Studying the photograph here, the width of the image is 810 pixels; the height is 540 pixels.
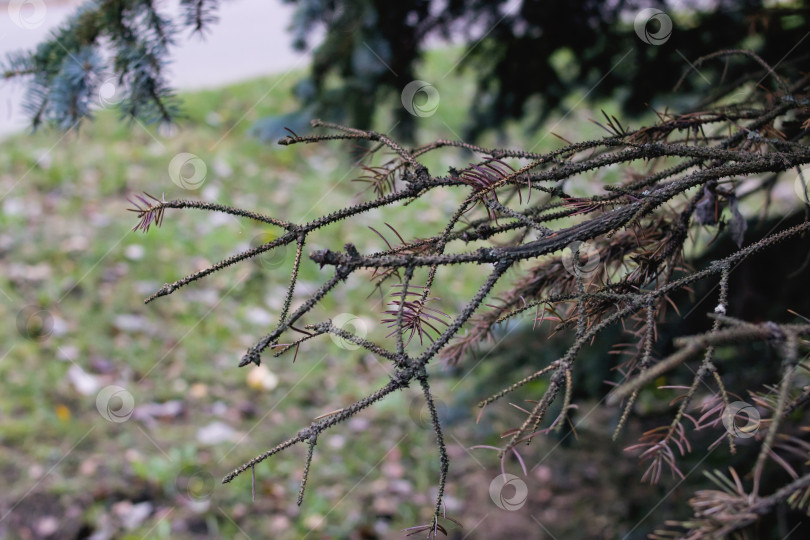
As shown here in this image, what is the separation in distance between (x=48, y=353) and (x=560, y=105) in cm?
246

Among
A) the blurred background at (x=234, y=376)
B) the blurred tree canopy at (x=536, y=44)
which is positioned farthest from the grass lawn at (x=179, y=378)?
the blurred tree canopy at (x=536, y=44)

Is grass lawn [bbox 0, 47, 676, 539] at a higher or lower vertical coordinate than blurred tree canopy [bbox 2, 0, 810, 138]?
lower

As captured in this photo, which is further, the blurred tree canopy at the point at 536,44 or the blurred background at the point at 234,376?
the blurred background at the point at 234,376

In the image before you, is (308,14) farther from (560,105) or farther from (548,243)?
(548,243)

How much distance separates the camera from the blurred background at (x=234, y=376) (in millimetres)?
2164

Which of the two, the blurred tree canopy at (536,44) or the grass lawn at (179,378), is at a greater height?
the blurred tree canopy at (536,44)

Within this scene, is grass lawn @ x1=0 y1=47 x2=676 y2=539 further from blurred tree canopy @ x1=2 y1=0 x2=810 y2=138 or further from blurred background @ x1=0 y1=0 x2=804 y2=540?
blurred tree canopy @ x1=2 y1=0 x2=810 y2=138

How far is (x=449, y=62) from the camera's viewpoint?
5.69 m

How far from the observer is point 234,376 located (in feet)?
9.73

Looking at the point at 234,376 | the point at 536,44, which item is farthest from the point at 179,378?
the point at 536,44

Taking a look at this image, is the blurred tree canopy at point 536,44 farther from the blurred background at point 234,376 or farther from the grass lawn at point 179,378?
the grass lawn at point 179,378

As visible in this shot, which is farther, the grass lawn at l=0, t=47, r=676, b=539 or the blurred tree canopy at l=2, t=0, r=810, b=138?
the grass lawn at l=0, t=47, r=676, b=539

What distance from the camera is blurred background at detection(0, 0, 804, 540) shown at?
85.2 inches

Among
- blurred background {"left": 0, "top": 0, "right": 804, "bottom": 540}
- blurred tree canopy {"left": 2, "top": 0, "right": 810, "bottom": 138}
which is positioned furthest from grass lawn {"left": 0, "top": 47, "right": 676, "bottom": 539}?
blurred tree canopy {"left": 2, "top": 0, "right": 810, "bottom": 138}
